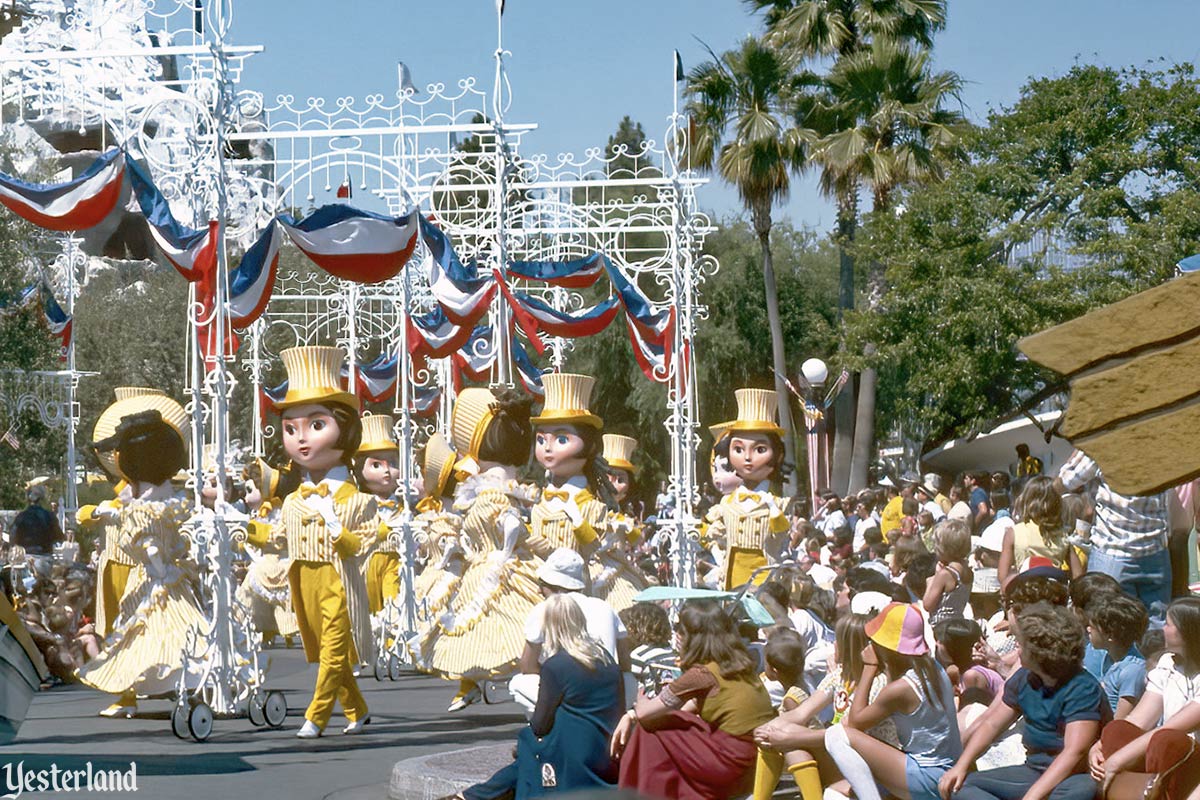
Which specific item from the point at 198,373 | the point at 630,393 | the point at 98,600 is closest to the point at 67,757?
the point at 98,600

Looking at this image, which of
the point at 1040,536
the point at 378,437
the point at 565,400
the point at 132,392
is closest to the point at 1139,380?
the point at 1040,536

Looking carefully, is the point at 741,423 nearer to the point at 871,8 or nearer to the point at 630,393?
the point at 871,8

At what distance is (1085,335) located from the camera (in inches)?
137

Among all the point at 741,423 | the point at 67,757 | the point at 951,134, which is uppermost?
the point at 951,134

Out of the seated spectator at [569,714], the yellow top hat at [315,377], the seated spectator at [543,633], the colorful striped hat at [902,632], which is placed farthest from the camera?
the yellow top hat at [315,377]

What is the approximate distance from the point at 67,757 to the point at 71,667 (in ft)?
16.7

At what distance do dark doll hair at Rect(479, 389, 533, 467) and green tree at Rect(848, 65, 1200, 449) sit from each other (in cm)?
1356

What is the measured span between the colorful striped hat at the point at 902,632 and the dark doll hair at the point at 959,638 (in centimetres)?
109

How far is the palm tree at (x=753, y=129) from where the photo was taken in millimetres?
28672

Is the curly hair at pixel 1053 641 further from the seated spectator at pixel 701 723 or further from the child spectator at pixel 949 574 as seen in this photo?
the child spectator at pixel 949 574

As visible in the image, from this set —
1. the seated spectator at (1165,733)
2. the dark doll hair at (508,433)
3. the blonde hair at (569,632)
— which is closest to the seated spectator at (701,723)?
the blonde hair at (569,632)

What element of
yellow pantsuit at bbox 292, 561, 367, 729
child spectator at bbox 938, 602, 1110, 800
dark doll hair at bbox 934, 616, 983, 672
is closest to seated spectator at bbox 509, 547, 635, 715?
dark doll hair at bbox 934, 616, 983, 672

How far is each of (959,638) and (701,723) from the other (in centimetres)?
132

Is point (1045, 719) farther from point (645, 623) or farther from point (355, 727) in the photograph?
point (355, 727)
